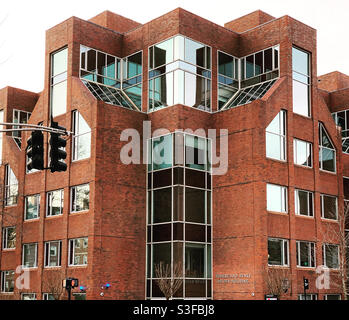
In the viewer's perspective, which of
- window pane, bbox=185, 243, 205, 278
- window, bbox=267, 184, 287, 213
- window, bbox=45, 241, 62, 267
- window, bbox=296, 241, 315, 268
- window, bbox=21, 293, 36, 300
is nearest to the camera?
window pane, bbox=185, 243, 205, 278

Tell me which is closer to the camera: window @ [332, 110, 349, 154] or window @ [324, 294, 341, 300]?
window @ [324, 294, 341, 300]

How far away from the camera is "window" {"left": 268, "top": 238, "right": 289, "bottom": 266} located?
36.4 meters

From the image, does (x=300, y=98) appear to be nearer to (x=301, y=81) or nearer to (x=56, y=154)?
(x=301, y=81)

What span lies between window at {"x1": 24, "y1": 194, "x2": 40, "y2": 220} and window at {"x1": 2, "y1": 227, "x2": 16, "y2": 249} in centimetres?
318

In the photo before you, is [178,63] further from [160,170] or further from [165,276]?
[165,276]

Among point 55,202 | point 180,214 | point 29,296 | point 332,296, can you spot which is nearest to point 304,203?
point 332,296

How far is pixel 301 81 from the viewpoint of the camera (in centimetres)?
4097

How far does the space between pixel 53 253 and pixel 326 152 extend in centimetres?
2036

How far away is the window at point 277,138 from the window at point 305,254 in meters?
5.85

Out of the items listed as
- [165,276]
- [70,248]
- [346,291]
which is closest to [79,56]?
[70,248]

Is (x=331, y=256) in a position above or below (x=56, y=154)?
below

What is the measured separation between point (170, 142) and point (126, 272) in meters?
8.62

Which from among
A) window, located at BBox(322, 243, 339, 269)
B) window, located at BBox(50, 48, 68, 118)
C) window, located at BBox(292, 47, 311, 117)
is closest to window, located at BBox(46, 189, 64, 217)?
window, located at BBox(50, 48, 68, 118)

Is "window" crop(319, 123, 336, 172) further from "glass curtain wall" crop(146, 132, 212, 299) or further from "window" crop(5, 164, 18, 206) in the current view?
"window" crop(5, 164, 18, 206)
